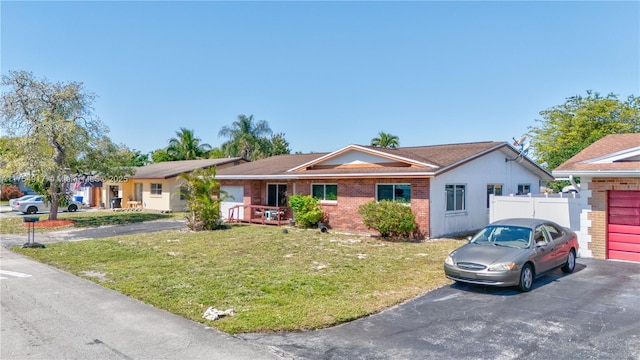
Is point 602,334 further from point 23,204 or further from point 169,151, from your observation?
point 169,151

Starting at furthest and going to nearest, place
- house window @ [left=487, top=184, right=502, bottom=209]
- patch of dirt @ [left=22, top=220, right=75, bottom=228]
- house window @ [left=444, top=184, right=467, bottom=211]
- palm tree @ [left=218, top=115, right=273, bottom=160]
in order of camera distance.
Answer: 1. palm tree @ [left=218, top=115, right=273, bottom=160]
2. patch of dirt @ [left=22, top=220, right=75, bottom=228]
3. house window @ [left=487, top=184, right=502, bottom=209]
4. house window @ [left=444, top=184, right=467, bottom=211]

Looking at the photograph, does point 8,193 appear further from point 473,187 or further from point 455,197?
point 473,187

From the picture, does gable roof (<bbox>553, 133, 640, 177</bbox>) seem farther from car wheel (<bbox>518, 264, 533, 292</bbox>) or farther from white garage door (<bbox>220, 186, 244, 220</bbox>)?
white garage door (<bbox>220, 186, 244, 220</bbox>)

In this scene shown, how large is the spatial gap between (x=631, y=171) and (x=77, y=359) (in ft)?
43.6

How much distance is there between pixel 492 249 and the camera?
9.20 meters

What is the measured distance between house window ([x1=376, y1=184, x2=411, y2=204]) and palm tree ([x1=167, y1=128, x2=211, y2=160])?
39382 millimetres

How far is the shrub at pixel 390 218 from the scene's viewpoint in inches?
633

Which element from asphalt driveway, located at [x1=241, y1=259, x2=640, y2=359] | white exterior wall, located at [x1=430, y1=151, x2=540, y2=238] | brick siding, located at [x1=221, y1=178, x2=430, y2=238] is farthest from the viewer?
white exterior wall, located at [x1=430, y1=151, x2=540, y2=238]

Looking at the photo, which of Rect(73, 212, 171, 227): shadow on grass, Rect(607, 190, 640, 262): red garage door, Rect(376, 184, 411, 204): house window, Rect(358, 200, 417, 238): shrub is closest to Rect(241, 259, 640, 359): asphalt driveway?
Rect(607, 190, 640, 262): red garage door

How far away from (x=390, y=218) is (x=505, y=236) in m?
6.46

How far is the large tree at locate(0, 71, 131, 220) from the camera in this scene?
2220 centimetres

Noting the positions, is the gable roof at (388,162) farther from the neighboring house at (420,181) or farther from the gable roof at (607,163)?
the gable roof at (607,163)

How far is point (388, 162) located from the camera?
18156mm

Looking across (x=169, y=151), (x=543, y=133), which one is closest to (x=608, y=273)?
(x=543, y=133)
